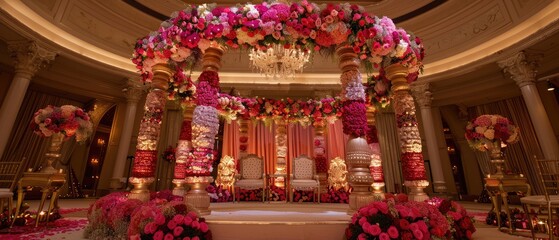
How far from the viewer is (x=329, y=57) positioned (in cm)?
730

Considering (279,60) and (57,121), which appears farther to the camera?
(279,60)

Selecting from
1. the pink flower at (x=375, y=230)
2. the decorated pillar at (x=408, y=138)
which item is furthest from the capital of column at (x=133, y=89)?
the pink flower at (x=375, y=230)

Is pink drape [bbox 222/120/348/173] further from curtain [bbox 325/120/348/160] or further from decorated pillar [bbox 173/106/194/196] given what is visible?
decorated pillar [bbox 173/106/194/196]

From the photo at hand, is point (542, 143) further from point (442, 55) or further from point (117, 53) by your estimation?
point (117, 53)

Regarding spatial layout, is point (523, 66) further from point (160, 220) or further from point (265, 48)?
point (160, 220)

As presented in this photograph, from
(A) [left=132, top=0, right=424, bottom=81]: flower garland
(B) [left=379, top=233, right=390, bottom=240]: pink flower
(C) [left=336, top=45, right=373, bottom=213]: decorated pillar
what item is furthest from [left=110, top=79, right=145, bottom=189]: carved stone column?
(B) [left=379, top=233, right=390, bottom=240]: pink flower

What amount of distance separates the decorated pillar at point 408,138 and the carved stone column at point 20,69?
25.4 ft

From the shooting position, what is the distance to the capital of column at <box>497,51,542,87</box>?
6.64 meters

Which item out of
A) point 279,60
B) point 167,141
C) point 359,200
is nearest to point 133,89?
point 167,141

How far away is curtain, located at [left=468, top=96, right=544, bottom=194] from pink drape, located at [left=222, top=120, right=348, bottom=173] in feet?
15.8

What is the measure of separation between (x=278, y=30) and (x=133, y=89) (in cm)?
691

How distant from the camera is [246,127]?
8148 millimetres

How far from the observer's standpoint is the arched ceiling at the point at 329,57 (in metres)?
6.42

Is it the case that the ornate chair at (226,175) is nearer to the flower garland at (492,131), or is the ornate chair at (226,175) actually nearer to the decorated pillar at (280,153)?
the decorated pillar at (280,153)
